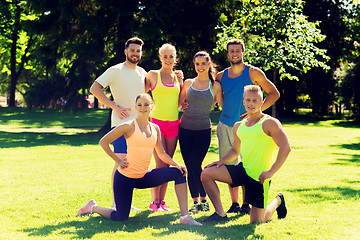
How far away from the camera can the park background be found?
558 cm

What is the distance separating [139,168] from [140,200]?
1.82 metres

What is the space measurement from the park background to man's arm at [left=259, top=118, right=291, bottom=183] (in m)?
0.67

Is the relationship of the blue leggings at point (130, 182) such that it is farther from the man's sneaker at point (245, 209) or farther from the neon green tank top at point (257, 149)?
the man's sneaker at point (245, 209)

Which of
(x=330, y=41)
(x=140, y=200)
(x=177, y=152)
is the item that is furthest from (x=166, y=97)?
(x=330, y=41)

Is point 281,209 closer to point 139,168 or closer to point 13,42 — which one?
point 139,168

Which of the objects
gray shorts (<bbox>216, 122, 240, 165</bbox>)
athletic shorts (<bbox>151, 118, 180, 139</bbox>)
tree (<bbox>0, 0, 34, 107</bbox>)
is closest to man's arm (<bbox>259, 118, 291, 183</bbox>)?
gray shorts (<bbox>216, 122, 240, 165</bbox>)

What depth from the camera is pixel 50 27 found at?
2066 cm

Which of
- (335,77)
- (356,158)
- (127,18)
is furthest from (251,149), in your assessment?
(335,77)

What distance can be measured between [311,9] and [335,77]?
5.81 meters

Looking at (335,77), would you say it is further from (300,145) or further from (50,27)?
(50,27)

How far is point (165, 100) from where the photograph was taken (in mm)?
6156

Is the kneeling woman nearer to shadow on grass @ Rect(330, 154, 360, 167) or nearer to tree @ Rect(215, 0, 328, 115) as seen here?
shadow on grass @ Rect(330, 154, 360, 167)

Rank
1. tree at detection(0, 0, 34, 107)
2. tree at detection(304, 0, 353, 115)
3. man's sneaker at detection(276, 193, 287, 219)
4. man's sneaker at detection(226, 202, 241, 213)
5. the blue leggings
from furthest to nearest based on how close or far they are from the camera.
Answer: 1. tree at detection(304, 0, 353, 115)
2. tree at detection(0, 0, 34, 107)
3. man's sneaker at detection(226, 202, 241, 213)
4. man's sneaker at detection(276, 193, 287, 219)
5. the blue leggings

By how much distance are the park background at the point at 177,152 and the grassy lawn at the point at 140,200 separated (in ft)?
0.07
